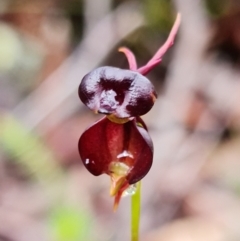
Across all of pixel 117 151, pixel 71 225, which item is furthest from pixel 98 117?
pixel 117 151

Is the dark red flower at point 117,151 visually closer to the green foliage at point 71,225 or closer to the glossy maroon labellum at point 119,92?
the glossy maroon labellum at point 119,92

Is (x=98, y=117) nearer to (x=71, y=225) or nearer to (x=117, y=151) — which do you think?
(x=71, y=225)

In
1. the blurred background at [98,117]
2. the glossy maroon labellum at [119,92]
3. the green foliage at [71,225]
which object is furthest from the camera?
the blurred background at [98,117]

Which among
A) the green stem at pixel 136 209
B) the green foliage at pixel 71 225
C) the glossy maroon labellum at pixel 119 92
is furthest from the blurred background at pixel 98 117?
the glossy maroon labellum at pixel 119 92

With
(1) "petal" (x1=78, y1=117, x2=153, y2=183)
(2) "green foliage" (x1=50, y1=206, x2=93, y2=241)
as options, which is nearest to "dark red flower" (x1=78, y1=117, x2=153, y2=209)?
(1) "petal" (x1=78, y1=117, x2=153, y2=183)

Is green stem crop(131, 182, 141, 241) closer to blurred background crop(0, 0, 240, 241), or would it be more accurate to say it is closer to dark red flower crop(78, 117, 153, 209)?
dark red flower crop(78, 117, 153, 209)

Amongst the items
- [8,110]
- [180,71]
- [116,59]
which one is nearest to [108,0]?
[116,59]
